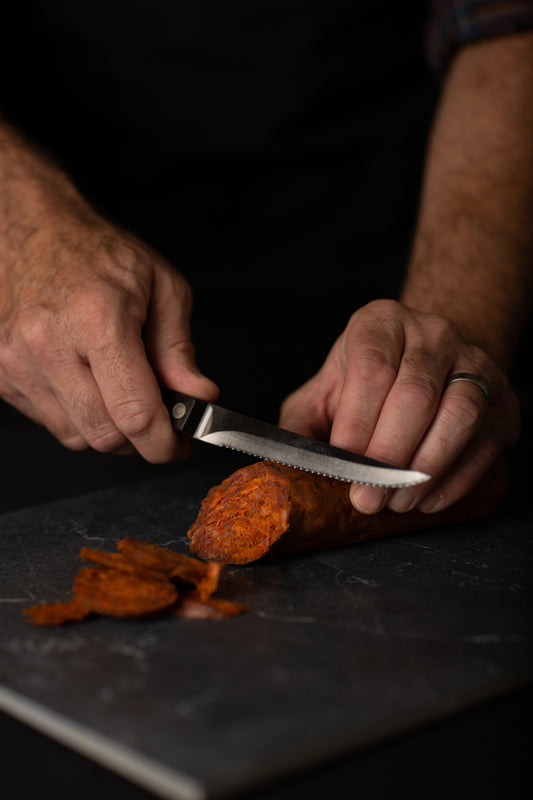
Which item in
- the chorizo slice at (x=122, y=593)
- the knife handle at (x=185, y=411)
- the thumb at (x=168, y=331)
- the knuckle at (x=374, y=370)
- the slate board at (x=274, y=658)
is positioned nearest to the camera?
the slate board at (x=274, y=658)

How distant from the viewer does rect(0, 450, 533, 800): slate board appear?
3.75ft

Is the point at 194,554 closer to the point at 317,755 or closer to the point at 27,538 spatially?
the point at 27,538

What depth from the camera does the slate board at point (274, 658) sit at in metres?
1.14

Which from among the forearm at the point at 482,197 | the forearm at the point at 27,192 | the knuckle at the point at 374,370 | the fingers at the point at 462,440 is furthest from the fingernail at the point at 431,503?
the forearm at the point at 27,192

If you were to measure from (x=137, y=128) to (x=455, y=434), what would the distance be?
6.90 feet

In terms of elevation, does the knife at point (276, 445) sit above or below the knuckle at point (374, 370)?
below

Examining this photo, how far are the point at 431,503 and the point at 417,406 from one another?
249mm

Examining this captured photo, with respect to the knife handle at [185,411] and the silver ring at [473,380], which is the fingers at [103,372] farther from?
the silver ring at [473,380]

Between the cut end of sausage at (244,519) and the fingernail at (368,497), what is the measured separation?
0.44ft

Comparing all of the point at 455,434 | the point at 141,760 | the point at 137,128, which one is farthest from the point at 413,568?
the point at 137,128

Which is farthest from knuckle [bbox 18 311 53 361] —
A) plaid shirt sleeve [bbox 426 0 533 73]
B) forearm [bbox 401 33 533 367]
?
plaid shirt sleeve [bbox 426 0 533 73]

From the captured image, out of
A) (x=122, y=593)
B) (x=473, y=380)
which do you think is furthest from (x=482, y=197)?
(x=122, y=593)

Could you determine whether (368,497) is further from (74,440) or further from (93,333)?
(74,440)

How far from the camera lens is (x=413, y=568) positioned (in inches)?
70.0
